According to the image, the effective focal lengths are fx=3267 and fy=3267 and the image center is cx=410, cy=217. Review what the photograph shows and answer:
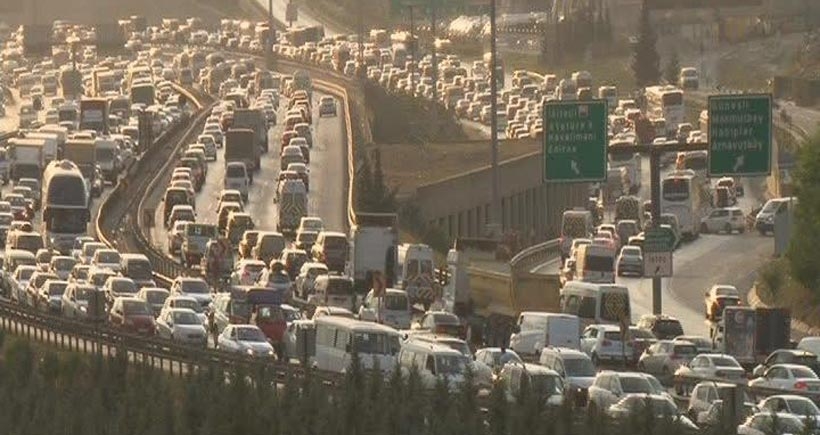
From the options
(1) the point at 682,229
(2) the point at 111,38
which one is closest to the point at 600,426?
(1) the point at 682,229

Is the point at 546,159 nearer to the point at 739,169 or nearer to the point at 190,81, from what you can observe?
the point at 739,169

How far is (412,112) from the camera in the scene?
144 m

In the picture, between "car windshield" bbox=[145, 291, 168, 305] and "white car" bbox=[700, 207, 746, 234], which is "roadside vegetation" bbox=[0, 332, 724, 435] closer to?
"car windshield" bbox=[145, 291, 168, 305]

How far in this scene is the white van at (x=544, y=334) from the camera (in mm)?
58594

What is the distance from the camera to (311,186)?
346 feet

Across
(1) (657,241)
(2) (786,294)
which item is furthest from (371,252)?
(1) (657,241)

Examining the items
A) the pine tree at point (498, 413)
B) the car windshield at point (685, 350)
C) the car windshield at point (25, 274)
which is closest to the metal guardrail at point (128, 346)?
the pine tree at point (498, 413)

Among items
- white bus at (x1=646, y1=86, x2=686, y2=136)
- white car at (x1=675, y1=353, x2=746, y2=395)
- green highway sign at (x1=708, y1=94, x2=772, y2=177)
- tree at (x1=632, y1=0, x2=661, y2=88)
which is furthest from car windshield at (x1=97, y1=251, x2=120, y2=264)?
tree at (x1=632, y1=0, x2=661, y2=88)

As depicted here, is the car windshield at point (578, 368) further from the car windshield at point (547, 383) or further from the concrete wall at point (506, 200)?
the concrete wall at point (506, 200)

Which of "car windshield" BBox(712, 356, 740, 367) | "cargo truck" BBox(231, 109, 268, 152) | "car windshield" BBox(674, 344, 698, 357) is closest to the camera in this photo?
"car windshield" BBox(712, 356, 740, 367)

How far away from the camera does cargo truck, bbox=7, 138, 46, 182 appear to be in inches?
4181

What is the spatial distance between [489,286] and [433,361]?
2777 cm

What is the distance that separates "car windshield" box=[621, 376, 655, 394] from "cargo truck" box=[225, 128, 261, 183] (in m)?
65.0

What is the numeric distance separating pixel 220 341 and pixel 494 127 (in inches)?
1106
